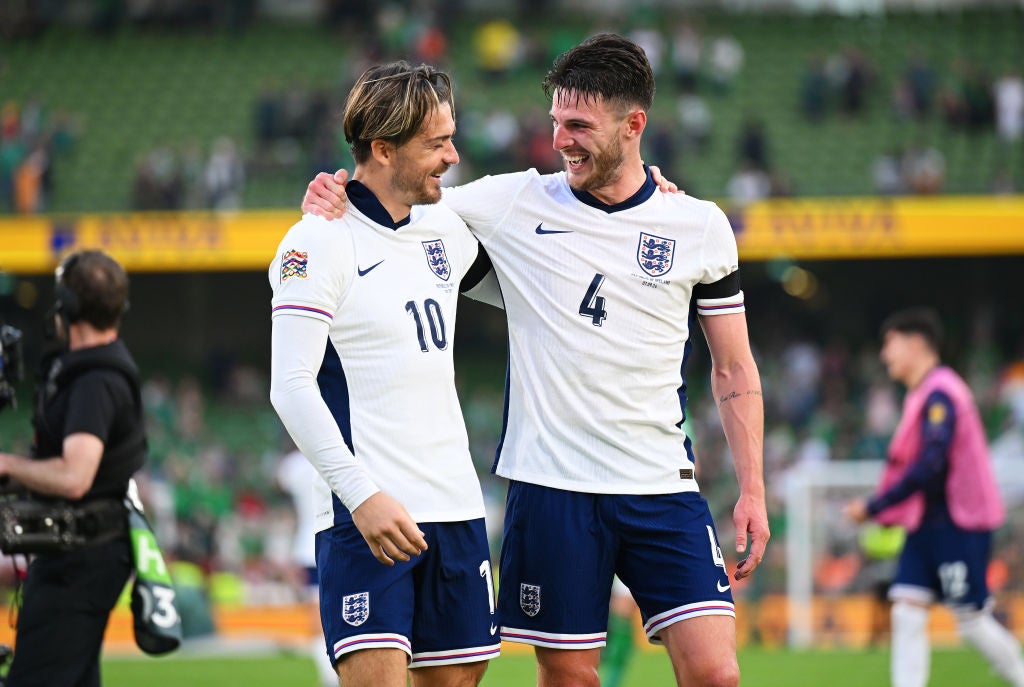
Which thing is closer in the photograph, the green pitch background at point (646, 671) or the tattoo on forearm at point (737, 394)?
the tattoo on forearm at point (737, 394)

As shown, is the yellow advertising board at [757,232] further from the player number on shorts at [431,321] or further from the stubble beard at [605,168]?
the player number on shorts at [431,321]

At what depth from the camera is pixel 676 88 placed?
939 inches

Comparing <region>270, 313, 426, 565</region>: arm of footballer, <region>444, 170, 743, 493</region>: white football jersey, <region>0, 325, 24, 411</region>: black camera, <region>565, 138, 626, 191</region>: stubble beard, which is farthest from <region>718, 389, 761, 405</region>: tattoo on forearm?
<region>0, 325, 24, 411</region>: black camera

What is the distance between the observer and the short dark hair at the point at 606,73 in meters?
4.48

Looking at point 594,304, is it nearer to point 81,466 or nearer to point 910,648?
point 81,466

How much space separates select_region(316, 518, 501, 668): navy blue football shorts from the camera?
396cm

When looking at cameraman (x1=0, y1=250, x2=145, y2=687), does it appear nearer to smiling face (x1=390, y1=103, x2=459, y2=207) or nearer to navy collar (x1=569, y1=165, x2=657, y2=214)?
smiling face (x1=390, y1=103, x2=459, y2=207)

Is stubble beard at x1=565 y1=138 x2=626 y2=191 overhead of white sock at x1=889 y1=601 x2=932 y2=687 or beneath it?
overhead

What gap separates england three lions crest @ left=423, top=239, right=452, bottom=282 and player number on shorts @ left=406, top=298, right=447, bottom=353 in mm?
125

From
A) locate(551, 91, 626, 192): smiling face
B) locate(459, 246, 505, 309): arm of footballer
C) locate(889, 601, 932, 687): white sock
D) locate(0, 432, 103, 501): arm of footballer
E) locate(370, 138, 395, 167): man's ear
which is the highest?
locate(551, 91, 626, 192): smiling face

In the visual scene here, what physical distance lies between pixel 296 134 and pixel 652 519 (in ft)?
61.8

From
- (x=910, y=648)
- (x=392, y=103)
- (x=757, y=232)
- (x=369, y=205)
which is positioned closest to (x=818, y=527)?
(x=757, y=232)

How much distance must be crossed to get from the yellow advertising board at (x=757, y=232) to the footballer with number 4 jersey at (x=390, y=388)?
15.5m

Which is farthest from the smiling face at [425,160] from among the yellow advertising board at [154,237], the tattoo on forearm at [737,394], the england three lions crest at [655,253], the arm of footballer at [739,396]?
the yellow advertising board at [154,237]
